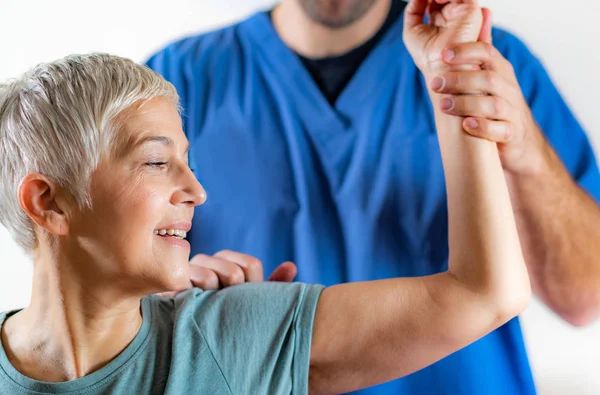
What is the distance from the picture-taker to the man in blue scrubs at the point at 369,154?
106 centimetres

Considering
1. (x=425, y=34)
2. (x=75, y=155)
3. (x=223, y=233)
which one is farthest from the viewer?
(x=223, y=233)

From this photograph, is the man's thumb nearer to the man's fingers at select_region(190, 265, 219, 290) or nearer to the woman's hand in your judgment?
the woman's hand

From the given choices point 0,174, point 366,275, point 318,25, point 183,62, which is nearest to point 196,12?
point 183,62

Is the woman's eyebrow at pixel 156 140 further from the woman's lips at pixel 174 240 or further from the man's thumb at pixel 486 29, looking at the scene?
the man's thumb at pixel 486 29

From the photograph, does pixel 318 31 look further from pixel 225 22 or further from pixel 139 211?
pixel 139 211

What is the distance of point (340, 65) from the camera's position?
120cm

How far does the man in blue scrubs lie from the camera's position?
1060mm

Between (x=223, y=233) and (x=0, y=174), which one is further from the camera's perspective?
(x=223, y=233)

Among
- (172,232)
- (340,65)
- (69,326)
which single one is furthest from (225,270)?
(340,65)

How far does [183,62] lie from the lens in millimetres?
1334

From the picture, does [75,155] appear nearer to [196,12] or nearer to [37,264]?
[37,264]

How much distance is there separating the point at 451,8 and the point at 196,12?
523mm

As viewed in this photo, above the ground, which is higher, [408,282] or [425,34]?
[425,34]

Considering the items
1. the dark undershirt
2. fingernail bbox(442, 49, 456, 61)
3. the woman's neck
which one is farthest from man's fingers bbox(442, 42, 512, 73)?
the woman's neck
